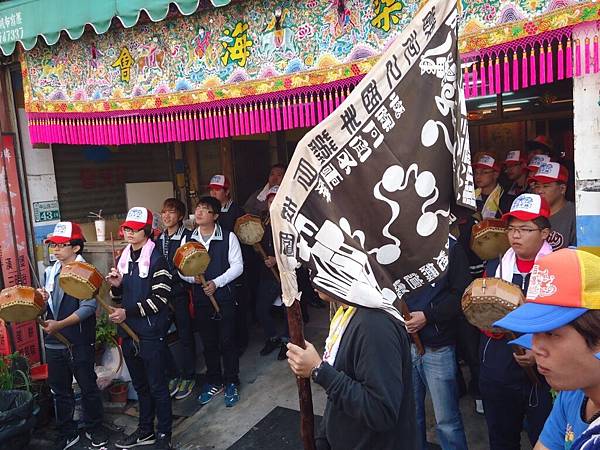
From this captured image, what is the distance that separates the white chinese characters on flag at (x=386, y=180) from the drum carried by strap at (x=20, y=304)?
3425mm

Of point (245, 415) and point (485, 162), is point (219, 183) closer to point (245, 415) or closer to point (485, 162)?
point (245, 415)

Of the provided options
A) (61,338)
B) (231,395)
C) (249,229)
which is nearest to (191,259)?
(249,229)

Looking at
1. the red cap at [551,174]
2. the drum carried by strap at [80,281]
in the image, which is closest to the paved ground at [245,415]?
the drum carried by strap at [80,281]

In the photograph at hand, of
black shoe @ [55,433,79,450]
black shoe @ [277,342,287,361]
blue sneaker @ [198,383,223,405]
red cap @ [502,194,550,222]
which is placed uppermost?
red cap @ [502,194,550,222]

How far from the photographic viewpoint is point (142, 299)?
14.2 ft

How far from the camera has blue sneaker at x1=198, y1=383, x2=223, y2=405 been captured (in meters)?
5.18

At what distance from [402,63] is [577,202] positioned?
1.90 m

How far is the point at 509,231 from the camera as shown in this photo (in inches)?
121

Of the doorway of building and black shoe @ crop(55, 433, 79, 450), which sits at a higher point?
the doorway of building

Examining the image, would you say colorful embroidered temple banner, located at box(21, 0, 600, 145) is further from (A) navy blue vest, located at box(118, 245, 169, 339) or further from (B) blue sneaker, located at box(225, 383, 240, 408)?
(B) blue sneaker, located at box(225, 383, 240, 408)

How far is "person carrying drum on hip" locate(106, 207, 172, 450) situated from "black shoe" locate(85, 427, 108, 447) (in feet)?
0.82

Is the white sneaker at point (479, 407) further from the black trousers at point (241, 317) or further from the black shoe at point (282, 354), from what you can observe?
the black trousers at point (241, 317)

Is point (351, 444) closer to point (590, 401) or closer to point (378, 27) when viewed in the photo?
point (590, 401)

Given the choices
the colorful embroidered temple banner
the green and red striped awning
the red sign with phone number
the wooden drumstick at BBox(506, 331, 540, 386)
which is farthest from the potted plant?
the wooden drumstick at BBox(506, 331, 540, 386)
